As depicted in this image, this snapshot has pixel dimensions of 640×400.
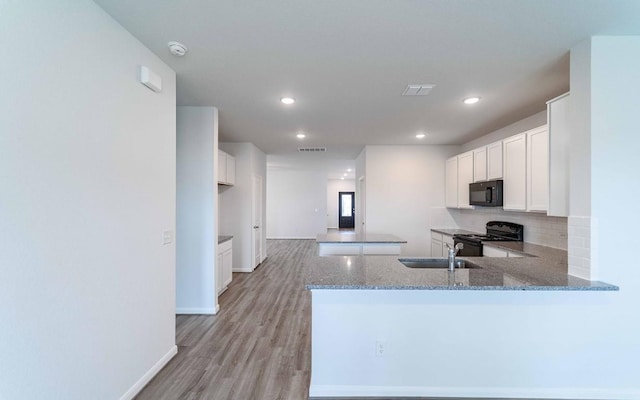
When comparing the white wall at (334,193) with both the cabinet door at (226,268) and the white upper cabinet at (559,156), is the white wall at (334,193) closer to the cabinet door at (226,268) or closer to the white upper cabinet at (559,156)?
the cabinet door at (226,268)

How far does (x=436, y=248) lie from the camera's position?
5.31 metres

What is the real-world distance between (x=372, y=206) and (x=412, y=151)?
1.30 meters

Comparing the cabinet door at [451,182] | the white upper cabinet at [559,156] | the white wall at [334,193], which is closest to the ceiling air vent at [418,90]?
the white upper cabinet at [559,156]

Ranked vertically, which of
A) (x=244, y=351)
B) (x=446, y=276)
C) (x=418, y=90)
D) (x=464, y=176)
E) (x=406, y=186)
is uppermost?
(x=418, y=90)

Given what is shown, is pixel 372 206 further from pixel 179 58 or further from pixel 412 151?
pixel 179 58

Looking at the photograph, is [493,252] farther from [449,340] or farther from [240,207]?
[240,207]

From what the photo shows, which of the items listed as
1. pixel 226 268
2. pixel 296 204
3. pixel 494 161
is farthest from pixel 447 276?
pixel 296 204

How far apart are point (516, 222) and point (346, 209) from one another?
34.1 ft

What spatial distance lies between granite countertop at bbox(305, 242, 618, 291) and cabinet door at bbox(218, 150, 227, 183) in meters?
2.77

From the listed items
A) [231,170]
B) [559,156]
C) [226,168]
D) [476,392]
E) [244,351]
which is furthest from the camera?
[231,170]

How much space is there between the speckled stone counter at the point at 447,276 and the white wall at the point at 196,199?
1.56 meters

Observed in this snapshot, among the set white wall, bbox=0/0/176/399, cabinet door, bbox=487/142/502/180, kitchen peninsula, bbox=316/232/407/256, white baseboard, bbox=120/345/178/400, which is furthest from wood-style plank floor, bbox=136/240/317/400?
cabinet door, bbox=487/142/502/180

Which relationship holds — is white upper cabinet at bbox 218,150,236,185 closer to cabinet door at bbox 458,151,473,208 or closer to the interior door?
the interior door

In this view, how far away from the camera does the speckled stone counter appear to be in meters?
1.88
